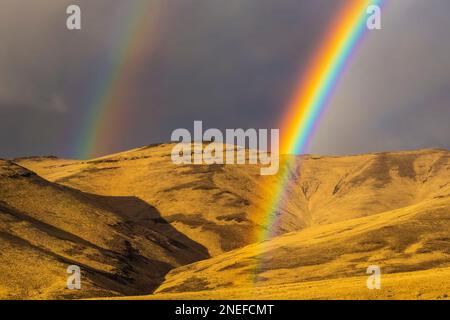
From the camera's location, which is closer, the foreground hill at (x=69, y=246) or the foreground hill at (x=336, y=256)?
the foreground hill at (x=69, y=246)

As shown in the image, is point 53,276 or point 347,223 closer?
point 53,276

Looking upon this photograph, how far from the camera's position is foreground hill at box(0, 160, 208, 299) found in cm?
9406

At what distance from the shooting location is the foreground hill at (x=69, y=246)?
94062mm

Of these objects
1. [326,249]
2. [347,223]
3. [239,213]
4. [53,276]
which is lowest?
[53,276]

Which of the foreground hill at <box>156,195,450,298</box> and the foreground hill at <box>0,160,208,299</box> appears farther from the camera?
the foreground hill at <box>156,195,450,298</box>

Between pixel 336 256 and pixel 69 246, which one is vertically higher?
pixel 69 246

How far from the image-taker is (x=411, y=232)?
115812mm

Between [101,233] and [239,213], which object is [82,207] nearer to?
[101,233]

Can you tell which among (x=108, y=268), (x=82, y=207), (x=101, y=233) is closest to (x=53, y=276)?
(x=108, y=268)

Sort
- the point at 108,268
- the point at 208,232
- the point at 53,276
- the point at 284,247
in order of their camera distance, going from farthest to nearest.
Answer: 1. the point at 208,232
2. the point at 284,247
3. the point at 108,268
4. the point at 53,276

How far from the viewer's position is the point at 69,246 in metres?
118

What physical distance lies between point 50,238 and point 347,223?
65.8 metres

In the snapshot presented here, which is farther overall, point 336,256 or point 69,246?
point 69,246
